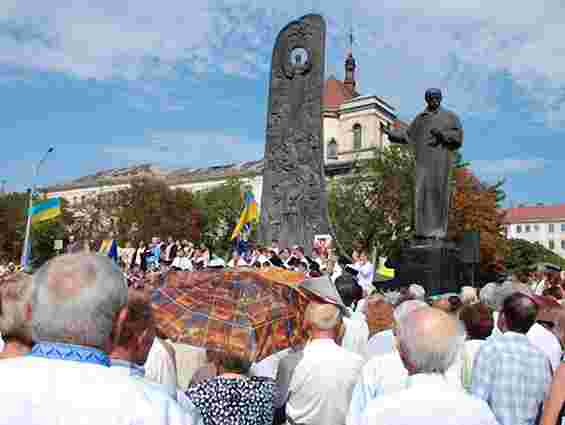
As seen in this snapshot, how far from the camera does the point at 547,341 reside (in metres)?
4.84

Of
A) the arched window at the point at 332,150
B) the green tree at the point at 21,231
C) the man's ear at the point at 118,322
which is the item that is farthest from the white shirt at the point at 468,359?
the arched window at the point at 332,150

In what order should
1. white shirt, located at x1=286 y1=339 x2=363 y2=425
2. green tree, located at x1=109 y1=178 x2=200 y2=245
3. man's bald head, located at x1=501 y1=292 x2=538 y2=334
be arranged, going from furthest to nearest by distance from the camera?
1. green tree, located at x1=109 y1=178 x2=200 y2=245
2. man's bald head, located at x1=501 y1=292 x2=538 y2=334
3. white shirt, located at x1=286 y1=339 x2=363 y2=425

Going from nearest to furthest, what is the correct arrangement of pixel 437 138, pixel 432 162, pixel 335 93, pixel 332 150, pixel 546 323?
1. pixel 546 323
2. pixel 437 138
3. pixel 432 162
4. pixel 332 150
5. pixel 335 93

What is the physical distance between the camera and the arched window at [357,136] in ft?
223

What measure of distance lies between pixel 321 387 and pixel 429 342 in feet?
4.54

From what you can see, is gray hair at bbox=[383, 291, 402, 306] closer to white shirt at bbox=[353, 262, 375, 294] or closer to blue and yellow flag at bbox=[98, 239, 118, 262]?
white shirt at bbox=[353, 262, 375, 294]

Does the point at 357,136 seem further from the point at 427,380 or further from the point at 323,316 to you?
the point at 427,380

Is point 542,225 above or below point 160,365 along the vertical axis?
above

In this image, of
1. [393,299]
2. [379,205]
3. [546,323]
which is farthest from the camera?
[379,205]

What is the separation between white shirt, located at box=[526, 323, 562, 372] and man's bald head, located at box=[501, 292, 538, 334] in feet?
3.25

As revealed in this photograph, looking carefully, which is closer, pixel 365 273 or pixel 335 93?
pixel 365 273

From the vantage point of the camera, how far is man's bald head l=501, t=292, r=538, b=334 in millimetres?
3918

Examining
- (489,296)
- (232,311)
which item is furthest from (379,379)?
(489,296)

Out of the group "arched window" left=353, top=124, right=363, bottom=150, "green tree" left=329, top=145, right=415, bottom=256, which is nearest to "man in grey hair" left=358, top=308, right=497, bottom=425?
"green tree" left=329, top=145, right=415, bottom=256
